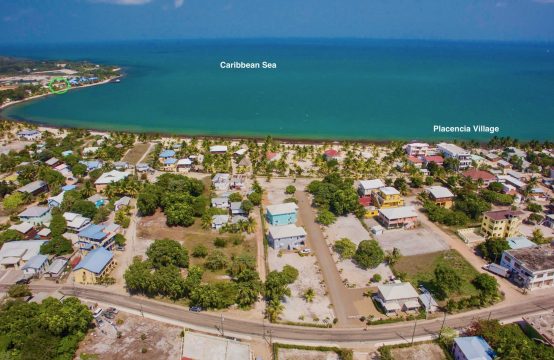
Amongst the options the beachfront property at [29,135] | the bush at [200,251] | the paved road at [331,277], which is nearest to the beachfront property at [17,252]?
the bush at [200,251]

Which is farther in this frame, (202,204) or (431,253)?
(202,204)

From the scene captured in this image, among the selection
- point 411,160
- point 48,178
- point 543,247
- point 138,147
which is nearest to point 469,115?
point 411,160

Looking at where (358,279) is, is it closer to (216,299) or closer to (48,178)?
(216,299)

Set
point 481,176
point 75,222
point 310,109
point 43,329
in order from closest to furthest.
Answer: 1. point 43,329
2. point 75,222
3. point 481,176
4. point 310,109

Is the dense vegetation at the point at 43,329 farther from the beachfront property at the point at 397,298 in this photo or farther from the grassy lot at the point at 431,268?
the grassy lot at the point at 431,268

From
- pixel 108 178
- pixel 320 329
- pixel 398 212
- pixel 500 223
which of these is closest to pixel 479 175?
pixel 500 223

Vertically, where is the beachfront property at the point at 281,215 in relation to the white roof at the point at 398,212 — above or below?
below

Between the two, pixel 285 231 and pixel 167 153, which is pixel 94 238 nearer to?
pixel 285 231
